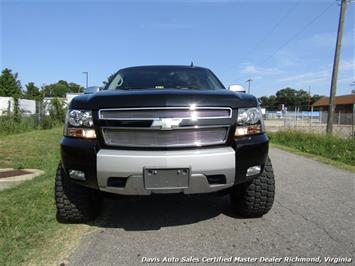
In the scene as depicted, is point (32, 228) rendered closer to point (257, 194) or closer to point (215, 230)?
point (215, 230)

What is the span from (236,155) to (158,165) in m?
0.68

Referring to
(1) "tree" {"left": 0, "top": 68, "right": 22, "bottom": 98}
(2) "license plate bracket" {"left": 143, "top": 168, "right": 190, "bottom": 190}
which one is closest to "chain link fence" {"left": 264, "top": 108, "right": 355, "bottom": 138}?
(2) "license plate bracket" {"left": 143, "top": 168, "right": 190, "bottom": 190}

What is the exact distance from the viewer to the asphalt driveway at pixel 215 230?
316 centimetres

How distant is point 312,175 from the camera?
23.3 feet

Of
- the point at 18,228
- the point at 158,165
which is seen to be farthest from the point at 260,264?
the point at 18,228

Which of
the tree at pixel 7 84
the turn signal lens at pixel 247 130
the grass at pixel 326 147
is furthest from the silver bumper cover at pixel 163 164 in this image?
the tree at pixel 7 84

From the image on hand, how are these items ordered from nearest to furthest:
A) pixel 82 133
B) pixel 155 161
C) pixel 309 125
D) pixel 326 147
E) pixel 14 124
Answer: pixel 155 161, pixel 82 133, pixel 326 147, pixel 14 124, pixel 309 125

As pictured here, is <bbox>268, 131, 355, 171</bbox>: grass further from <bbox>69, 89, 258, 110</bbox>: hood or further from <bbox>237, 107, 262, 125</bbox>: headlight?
<bbox>69, 89, 258, 110</bbox>: hood

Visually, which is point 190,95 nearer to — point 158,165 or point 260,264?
point 158,165

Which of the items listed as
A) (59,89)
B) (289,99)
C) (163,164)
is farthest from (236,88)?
(289,99)

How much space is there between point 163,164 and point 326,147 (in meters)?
10.6

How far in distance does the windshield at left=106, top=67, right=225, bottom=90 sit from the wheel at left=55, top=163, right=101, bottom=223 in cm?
134

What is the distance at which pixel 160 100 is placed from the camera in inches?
129

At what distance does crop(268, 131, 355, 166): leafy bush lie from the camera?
1020cm
